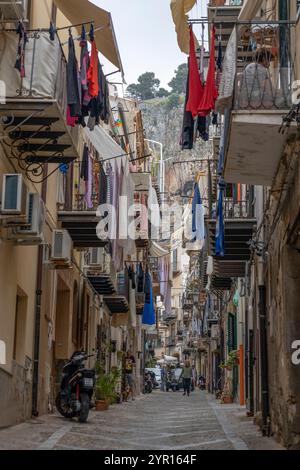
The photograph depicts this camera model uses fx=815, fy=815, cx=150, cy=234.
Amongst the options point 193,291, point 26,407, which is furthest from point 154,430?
point 193,291

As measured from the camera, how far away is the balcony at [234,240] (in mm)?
17125

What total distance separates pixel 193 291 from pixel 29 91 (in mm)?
46700

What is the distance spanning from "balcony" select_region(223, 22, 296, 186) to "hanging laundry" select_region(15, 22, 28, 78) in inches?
115

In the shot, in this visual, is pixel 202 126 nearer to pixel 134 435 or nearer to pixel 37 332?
pixel 134 435

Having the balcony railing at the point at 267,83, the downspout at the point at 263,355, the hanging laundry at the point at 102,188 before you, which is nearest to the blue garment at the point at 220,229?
the downspout at the point at 263,355

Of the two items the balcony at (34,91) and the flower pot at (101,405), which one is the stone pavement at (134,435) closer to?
the balcony at (34,91)

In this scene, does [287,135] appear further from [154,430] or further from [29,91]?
[154,430]

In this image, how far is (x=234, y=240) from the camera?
58.3 ft

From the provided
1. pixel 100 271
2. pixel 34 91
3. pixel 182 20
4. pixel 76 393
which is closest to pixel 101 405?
pixel 100 271

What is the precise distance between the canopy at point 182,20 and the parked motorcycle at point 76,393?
6198 millimetres

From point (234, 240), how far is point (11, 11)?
27.0 ft

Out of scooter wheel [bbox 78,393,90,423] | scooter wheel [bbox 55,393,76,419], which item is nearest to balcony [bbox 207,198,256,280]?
scooter wheel [bbox 78,393,90,423]

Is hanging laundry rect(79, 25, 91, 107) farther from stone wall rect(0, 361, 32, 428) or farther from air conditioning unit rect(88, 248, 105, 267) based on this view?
air conditioning unit rect(88, 248, 105, 267)

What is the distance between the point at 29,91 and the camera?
11.2 m
